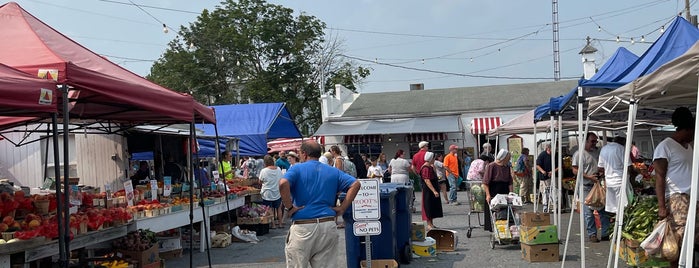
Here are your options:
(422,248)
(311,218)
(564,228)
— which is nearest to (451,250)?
(422,248)

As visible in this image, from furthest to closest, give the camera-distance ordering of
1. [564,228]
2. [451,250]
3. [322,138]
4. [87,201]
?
[322,138], [564,228], [451,250], [87,201]

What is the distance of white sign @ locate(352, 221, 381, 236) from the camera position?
7.61 metres

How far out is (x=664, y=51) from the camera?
9.50 meters

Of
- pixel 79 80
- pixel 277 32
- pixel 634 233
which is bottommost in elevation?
pixel 634 233

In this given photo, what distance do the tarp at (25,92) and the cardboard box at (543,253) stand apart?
6723mm

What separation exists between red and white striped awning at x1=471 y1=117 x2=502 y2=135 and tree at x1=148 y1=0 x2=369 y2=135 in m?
15.4

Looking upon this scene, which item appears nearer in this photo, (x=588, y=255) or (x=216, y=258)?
(x=588, y=255)

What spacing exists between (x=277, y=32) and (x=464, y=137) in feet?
62.7

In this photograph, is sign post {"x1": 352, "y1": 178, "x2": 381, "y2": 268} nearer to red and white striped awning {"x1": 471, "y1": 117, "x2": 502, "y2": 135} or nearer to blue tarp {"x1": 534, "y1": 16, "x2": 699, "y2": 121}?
blue tarp {"x1": 534, "y1": 16, "x2": 699, "y2": 121}

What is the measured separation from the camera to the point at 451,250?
36.3 ft

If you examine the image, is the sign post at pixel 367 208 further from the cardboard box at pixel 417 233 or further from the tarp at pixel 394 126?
the tarp at pixel 394 126

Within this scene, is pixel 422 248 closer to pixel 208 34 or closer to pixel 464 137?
pixel 464 137

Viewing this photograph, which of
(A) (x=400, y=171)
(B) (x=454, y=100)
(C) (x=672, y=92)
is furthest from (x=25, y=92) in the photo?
(B) (x=454, y=100)

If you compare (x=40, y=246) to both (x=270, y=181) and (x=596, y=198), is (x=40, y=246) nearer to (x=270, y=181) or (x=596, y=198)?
(x=270, y=181)
